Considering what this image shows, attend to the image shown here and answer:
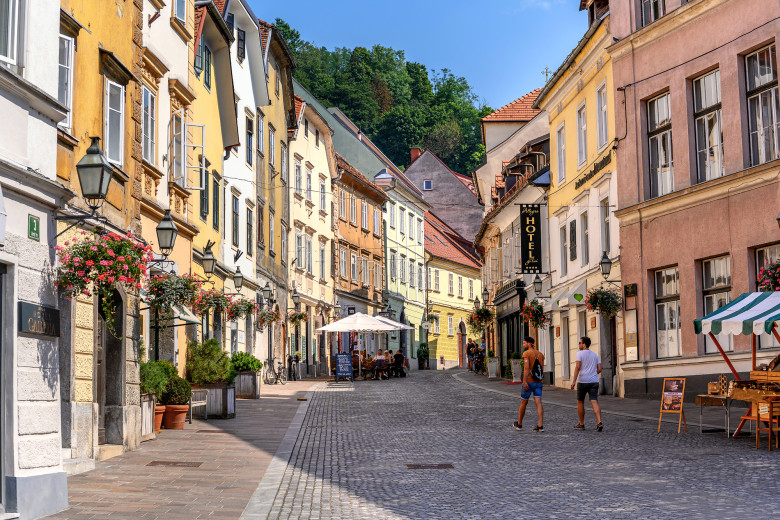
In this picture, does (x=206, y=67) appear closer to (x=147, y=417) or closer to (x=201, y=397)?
(x=201, y=397)

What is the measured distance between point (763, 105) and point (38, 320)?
54.6 ft

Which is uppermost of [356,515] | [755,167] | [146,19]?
[146,19]

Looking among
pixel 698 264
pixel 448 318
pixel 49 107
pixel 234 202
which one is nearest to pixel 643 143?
pixel 698 264

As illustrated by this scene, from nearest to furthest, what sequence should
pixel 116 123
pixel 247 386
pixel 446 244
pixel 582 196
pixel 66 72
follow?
pixel 66 72 < pixel 116 123 < pixel 247 386 < pixel 582 196 < pixel 446 244

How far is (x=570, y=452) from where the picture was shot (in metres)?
14.2

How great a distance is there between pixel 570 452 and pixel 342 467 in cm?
336

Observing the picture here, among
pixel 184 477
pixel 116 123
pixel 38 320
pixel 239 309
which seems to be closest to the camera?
pixel 38 320

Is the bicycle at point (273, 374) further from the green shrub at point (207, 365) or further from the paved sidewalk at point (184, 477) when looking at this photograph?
the paved sidewalk at point (184, 477)

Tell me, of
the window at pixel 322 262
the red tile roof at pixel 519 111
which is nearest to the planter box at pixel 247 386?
the window at pixel 322 262

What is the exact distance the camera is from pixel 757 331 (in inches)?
581

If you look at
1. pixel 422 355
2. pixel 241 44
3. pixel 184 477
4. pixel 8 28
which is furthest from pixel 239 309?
pixel 422 355

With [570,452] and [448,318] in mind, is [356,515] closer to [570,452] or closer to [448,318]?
[570,452]

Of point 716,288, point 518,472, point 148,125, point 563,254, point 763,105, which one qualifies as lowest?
point 518,472

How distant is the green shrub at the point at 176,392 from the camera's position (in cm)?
1738
